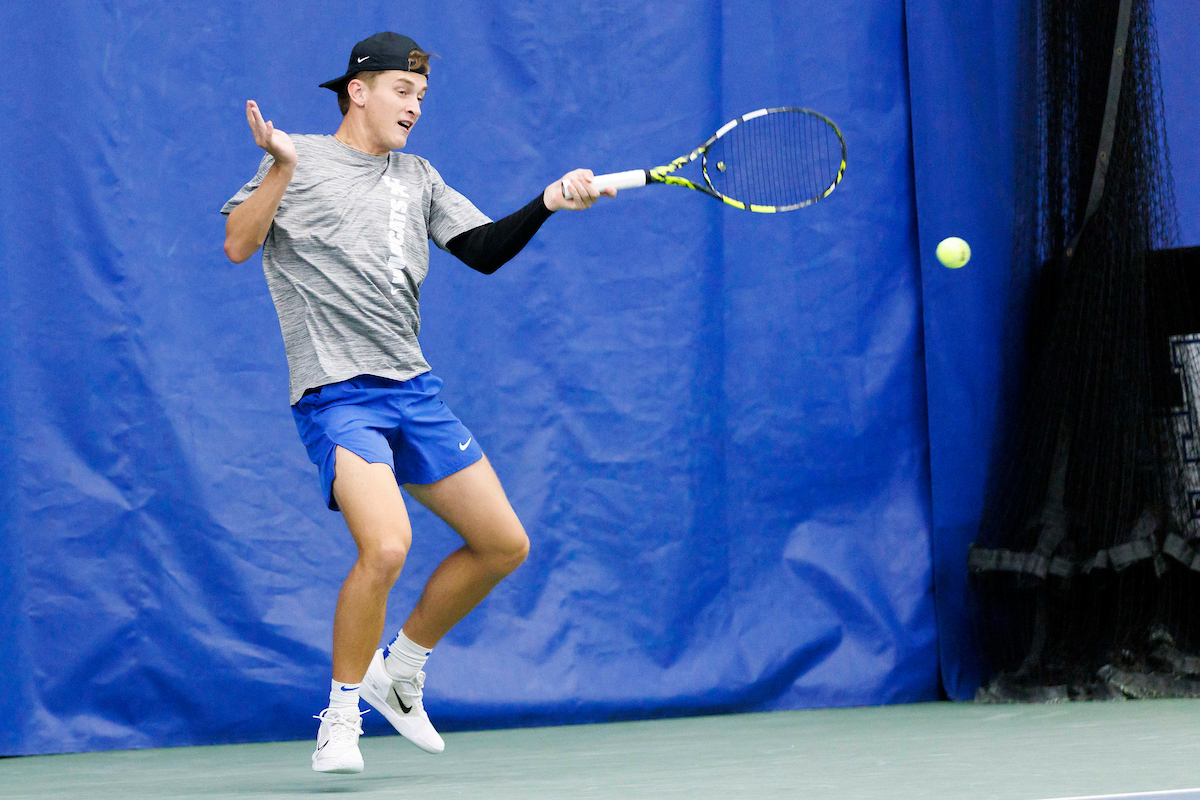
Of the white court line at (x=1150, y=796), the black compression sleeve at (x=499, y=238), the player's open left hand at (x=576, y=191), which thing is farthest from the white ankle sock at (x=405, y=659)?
the white court line at (x=1150, y=796)

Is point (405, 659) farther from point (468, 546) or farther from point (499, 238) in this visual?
point (499, 238)

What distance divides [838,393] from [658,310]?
2.26 feet

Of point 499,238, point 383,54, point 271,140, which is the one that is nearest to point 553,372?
point 499,238

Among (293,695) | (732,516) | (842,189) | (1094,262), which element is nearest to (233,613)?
(293,695)

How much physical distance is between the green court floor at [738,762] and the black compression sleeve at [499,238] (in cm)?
119

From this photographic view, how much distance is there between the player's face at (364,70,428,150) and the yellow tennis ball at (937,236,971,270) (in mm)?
1849

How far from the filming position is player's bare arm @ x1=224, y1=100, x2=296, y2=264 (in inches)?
108

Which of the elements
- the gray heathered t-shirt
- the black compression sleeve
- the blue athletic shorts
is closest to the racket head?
the black compression sleeve

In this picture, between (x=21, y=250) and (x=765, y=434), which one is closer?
(x=21, y=250)

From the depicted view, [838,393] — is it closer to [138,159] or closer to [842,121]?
[842,121]

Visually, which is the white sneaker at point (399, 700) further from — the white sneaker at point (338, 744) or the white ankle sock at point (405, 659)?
the white sneaker at point (338, 744)

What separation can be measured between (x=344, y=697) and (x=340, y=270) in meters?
0.94

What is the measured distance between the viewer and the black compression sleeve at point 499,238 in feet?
9.91

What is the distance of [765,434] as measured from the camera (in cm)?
443
